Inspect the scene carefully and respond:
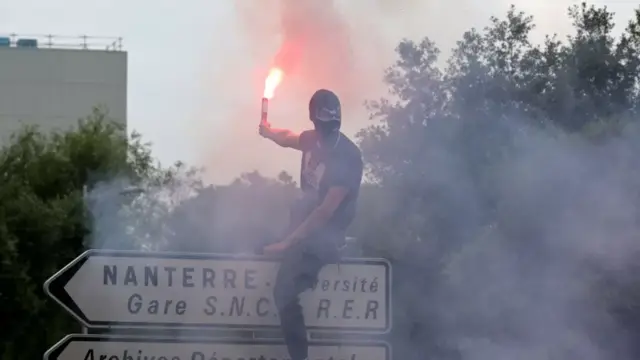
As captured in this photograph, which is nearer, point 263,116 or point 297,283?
point 297,283

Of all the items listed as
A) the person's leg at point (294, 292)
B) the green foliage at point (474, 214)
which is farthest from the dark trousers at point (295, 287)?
the green foliage at point (474, 214)

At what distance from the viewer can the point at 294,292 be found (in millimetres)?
6238

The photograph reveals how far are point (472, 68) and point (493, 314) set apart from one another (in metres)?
3.34

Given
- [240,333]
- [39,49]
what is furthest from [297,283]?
[39,49]

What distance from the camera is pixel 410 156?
10.8 meters

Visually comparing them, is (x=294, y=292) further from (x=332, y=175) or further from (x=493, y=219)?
(x=493, y=219)

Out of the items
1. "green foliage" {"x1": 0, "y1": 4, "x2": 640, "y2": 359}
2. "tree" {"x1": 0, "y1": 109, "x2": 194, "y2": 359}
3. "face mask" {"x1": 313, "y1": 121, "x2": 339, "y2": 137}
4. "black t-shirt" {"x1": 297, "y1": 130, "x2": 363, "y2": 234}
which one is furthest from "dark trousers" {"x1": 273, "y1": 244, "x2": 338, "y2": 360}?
"tree" {"x1": 0, "y1": 109, "x2": 194, "y2": 359}

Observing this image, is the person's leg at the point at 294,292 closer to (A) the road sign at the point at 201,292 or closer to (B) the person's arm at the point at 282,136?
(A) the road sign at the point at 201,292

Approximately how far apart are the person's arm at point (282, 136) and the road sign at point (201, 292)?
83cm

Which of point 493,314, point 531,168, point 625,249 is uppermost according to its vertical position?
point 531,168

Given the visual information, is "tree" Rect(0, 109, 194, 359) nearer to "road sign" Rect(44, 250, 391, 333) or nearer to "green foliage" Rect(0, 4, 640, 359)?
"green foliage" Rect(0, 4, 640, 359)

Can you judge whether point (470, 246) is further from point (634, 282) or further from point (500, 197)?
point (634, 282)

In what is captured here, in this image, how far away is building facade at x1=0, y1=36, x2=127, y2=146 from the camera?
156ft

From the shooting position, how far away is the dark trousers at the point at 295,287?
616 cm
